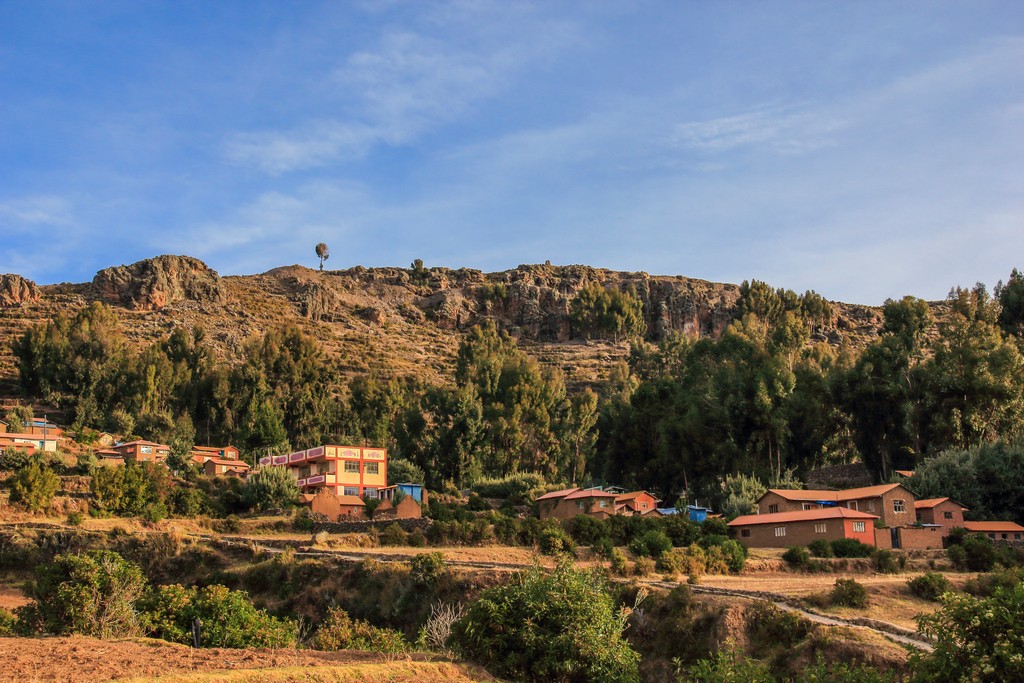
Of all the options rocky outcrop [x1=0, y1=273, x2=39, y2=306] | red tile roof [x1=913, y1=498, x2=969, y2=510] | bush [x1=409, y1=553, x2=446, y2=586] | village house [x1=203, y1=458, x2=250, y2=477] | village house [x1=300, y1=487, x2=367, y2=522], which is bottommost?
bush [x1=409, y1=553, x2=446, y2=586]

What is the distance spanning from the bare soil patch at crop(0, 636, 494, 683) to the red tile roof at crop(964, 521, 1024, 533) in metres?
36.1

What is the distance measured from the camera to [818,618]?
27.4m

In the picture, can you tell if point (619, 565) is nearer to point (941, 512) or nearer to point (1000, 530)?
point (941, 512)

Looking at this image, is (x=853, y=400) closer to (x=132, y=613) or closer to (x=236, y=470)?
(x=236, y=470)

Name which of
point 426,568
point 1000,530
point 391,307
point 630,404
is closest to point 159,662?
point 426,568

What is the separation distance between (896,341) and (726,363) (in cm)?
Result: 1182

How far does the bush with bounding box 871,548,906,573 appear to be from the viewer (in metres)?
38.0

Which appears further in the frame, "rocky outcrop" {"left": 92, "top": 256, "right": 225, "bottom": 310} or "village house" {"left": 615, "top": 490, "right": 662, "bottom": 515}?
"rocky outcrop" {"left": 92, "top": 256, "right": 225, "bottom": 310}

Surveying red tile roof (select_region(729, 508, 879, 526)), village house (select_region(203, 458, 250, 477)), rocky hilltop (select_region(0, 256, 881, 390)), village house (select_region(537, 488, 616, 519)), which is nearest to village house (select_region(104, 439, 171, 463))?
village house (select_region(203, 458, 250, 477))

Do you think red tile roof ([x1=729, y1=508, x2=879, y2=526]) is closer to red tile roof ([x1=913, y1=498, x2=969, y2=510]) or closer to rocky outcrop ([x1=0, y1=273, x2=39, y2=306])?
red tile roof ([x1=913, y1=498, x2=969, y2=510])

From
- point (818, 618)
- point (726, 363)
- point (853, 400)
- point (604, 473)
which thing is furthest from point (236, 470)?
point (818, 618)

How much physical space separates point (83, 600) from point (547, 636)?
12434 mm

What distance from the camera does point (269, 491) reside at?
50500mm

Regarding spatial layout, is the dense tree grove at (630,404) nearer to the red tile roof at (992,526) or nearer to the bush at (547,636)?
the red tile roof at (992,526)
